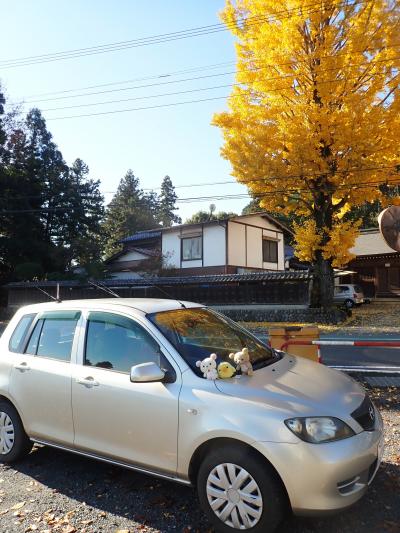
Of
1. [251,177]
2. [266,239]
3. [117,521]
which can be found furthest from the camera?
[266,239]

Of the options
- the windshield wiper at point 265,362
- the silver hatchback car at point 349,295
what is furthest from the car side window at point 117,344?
the silver hatchback car at point 349,295

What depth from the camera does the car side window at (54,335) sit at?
4090 millimetres

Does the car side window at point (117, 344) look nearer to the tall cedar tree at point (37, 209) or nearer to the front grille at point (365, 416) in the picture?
the front grille at point (365, 416)

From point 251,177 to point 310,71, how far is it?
4.52m

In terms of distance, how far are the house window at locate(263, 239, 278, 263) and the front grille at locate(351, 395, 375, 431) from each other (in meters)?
29.1

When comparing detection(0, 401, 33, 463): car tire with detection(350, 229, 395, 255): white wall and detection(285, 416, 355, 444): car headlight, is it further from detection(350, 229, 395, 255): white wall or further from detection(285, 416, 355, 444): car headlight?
detection(350, 229, 395, 255): white wall

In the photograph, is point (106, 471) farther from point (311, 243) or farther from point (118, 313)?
point (311, 243)

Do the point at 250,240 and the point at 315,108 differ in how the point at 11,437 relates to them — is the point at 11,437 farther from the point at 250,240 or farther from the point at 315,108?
the point at 250,240

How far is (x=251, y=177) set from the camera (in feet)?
55.1

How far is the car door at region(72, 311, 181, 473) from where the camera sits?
3.22 m

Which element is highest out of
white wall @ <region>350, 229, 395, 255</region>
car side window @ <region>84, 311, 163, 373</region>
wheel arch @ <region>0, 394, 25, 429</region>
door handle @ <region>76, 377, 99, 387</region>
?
white wall @ <region>350, 229, 395, 255</region>

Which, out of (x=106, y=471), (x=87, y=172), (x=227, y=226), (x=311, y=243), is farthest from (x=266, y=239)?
(x=106, y=471)

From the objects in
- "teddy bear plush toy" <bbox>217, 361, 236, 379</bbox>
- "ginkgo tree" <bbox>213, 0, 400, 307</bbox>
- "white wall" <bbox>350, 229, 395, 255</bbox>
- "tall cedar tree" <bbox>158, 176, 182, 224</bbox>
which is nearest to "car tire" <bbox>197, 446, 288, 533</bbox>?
"teddy bear plush toy" <bbox>217, 361, 236, 379</bbox>

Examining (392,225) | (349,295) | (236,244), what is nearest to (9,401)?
(392,225)
